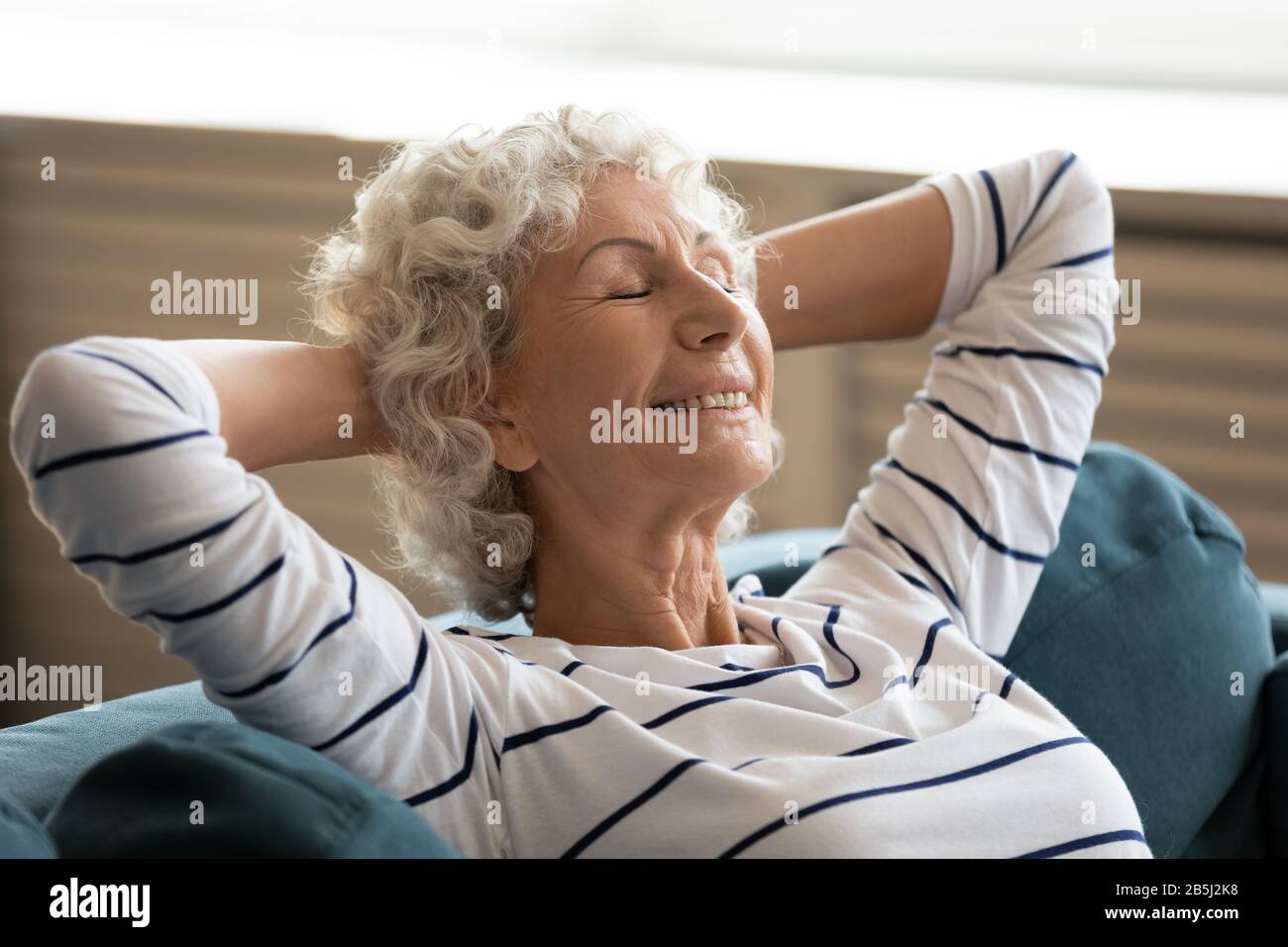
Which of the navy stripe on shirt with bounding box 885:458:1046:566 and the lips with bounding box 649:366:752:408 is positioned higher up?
the lips with bounding box 649:366:752:408

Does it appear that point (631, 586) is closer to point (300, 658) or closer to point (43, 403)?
point (300, 658)

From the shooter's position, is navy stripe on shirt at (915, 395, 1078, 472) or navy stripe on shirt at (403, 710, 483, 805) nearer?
navy stripe on shirt at (403, 710, 483, 805)

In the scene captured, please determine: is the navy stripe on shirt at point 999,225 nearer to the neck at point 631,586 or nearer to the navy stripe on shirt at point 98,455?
the neck at point 631,586

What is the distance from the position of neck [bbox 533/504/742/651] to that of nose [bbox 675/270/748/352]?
0.60 feet

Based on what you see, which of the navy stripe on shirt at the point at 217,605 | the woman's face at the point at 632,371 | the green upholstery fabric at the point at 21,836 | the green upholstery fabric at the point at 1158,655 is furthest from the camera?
the green upholstery fabric at the point at 1158,655

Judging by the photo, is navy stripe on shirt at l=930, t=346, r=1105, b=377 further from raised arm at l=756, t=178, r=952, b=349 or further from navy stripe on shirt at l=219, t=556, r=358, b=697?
navy stripe on shirt at l=219, t=556, r=358, b=697

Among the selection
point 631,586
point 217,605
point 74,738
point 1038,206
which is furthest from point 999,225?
point 74,738

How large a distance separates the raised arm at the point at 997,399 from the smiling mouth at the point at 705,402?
0.92 feet

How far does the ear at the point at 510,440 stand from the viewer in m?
1.30

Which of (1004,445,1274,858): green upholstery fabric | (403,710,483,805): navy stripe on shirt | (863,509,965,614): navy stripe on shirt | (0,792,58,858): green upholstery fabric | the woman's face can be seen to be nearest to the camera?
(0,792,58,858): green upholstery fabric

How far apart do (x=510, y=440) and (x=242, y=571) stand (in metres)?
0.39

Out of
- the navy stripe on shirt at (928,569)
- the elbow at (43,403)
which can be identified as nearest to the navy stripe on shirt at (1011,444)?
the navy stripe on shirt at (928,569)

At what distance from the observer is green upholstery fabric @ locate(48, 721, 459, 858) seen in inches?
34.3

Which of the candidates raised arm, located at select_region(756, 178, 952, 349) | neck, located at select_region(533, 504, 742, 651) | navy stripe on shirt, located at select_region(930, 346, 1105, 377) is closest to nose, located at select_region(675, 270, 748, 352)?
neck, located at select_region(533, 504, 742, 651)
